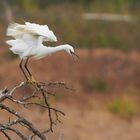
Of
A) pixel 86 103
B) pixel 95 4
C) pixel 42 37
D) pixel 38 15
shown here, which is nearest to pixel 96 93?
pixel 86 103

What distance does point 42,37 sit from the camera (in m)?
6.98

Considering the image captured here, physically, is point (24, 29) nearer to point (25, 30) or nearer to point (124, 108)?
point (25, 30)

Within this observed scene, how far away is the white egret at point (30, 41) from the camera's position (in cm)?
671

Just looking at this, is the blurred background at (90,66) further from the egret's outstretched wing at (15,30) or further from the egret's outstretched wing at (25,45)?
the egret's outstretched wing at (15,30)

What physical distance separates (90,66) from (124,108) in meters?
4.17

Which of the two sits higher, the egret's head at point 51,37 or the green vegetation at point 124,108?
the green vegetation at point 124,108

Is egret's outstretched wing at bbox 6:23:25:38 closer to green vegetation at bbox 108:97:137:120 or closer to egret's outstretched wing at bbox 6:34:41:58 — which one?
egret's outstretched wing at bbox 6:34:41:58

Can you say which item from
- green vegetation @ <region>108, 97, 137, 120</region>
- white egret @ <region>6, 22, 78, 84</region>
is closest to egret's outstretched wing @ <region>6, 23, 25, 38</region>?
white egret @ <region>6, 22, 78, 84</region>

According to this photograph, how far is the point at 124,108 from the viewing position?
68.5 ft

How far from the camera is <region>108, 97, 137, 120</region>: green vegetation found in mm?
20656

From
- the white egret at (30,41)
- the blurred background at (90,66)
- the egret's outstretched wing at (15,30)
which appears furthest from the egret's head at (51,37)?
the blurred background at (90,66)

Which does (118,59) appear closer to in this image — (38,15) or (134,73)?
(134,73)

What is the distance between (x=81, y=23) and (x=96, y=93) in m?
8.26

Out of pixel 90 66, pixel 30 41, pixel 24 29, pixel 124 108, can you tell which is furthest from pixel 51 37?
pixel 90 66
